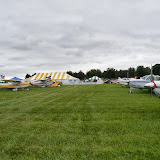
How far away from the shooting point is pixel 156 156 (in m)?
2.34

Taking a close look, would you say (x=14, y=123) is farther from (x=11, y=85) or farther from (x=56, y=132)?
(x=11, y=85)

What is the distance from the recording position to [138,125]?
383 cm

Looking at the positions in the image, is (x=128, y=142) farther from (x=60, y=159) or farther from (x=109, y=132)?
(x=60, y=159)

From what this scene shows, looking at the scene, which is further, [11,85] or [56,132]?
[11,85]

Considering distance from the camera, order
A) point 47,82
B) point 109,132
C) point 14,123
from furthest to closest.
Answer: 1. point 47,82
2. point 14,123
3. point 109,132

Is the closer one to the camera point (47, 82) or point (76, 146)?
point (76, 146)

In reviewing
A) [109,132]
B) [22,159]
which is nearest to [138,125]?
[109,132]

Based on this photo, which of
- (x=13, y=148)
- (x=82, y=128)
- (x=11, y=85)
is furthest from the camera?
(x=11, y=85)

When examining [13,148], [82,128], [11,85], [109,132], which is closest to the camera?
[13,148]

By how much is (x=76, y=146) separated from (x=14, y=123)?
98.9 inches

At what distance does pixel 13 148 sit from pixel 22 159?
49 centimetres

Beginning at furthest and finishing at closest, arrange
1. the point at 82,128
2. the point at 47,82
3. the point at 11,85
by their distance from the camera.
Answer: the point at 47,82, the point at 11,85, the point at 82,128

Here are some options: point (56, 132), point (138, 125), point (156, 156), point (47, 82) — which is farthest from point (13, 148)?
point (47, 82)

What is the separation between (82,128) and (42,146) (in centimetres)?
122
